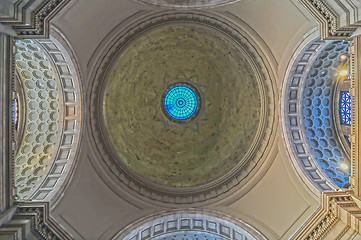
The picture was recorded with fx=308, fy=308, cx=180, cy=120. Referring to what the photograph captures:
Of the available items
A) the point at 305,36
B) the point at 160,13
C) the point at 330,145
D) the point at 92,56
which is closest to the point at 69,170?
the point at 92,56

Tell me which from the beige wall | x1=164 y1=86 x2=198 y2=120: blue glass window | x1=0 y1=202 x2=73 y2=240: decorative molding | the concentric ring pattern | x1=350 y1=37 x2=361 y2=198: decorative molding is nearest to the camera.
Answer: x1=0 y1=202 x2=73 y2=240: decorative molding

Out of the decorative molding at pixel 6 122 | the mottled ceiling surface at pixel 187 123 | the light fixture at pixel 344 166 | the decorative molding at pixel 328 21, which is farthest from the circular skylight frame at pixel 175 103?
the decorative molding at pixel 6 122

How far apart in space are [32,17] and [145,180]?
10.6 meters

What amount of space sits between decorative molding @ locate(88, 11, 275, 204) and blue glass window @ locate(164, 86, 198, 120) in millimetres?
6157

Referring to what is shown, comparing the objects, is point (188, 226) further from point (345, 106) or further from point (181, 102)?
point (345, 106)

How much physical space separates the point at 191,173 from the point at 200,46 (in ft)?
26.3

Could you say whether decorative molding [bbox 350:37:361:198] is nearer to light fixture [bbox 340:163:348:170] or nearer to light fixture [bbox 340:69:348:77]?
light fixture [bbox 340:163:348:170]

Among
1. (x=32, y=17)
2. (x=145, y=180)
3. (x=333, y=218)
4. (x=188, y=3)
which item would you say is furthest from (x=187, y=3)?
(x=333, y=218)

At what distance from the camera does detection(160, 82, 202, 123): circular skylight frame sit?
72.7 ft

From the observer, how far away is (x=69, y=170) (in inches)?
578

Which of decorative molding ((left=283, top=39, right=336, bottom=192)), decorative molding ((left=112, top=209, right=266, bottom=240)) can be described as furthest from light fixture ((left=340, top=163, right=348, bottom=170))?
decorative molding ((left=112, top=209, right=266, bottom=240))

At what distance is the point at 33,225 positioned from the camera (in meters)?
11.7

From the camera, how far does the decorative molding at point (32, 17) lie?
9680mm

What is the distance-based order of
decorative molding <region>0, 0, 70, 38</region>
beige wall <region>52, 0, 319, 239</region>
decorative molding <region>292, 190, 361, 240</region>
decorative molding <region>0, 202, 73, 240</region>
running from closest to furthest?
decorative molding <region>0, 0, 70, 38</region> < decorative molding <region>0, 202, 73, 240</region> < decorative molding <region>292, 190, 361, 240</region> < beige wall <region>52, 0, 319, 239</region>
